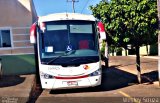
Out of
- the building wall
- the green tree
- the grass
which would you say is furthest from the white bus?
the grass

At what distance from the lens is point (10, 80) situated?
1830 cm

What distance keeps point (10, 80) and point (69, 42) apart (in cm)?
450

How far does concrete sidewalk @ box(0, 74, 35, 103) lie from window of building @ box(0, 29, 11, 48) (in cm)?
185

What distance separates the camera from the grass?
2033cm

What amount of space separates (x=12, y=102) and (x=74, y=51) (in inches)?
146

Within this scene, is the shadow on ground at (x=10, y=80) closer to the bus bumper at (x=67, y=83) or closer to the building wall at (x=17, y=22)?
the building wall at (x=17, y=22)

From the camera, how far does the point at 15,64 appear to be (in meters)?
20.4

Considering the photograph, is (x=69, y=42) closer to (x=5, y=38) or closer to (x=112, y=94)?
(x=112, y=94)

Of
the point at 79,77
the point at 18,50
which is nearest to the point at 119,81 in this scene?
the point at 79,77

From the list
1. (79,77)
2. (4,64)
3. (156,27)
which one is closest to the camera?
(79,77)

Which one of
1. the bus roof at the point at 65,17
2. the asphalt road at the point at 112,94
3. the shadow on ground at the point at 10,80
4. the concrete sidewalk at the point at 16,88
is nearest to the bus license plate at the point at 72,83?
the asphalt road at the point at 112,94

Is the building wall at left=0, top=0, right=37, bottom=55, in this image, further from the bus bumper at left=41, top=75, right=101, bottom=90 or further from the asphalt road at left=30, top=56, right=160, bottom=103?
the bus bumper at left=41, top=75, right=101, bottom=90

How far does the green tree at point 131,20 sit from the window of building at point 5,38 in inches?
237

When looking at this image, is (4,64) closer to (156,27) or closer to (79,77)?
(79,77)
